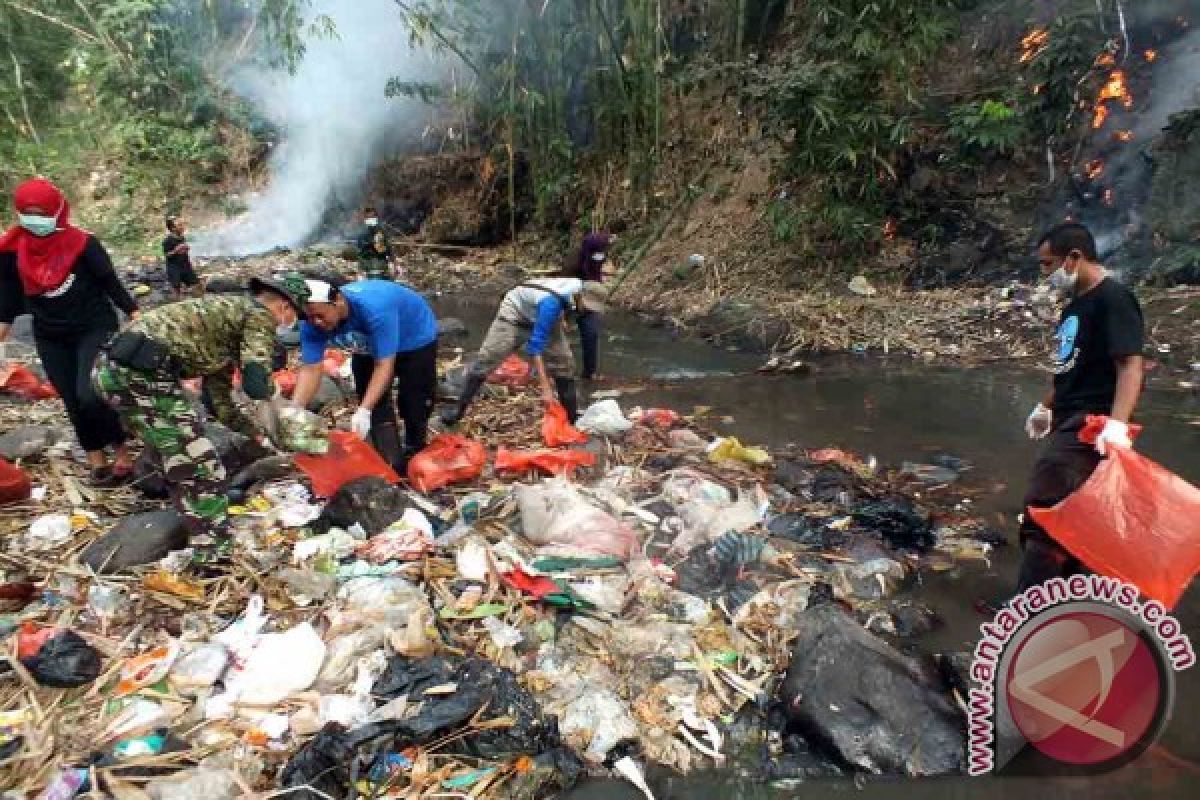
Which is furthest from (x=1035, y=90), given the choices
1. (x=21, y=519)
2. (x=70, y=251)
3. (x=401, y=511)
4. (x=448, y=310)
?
(x=21, y=519)

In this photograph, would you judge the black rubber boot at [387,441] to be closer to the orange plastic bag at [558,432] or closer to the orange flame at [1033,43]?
the orange plastic bag at [558,432]

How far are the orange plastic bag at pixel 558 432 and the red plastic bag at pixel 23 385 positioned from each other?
3.81 metres

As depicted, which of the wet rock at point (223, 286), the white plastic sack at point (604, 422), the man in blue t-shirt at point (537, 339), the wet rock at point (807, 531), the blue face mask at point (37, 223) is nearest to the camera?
the blue face mask at point (37, 223)

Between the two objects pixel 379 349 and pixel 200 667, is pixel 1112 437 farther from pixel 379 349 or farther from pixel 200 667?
pixel 200 667

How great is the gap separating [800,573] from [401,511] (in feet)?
6.04

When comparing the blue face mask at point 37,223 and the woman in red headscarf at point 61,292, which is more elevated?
the blue face mask at point 37,223

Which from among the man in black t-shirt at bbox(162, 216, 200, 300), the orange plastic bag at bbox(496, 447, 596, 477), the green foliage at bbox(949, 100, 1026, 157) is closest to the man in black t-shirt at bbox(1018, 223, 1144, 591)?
the orange plastic bag at bbox(496, 447, 596, 477)

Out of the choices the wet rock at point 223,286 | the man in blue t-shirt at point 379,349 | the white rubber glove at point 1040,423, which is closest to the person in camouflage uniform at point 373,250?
the wet rock at point 223,286

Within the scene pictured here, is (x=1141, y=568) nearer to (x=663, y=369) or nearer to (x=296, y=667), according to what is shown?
(x=296, y=667)

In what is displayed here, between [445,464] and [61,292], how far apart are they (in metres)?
1.95

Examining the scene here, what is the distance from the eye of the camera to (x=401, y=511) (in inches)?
135

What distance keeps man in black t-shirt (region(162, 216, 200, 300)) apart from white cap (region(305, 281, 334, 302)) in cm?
720

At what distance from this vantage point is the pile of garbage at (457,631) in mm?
2277

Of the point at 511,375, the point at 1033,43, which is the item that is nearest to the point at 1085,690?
the point at 511,375
